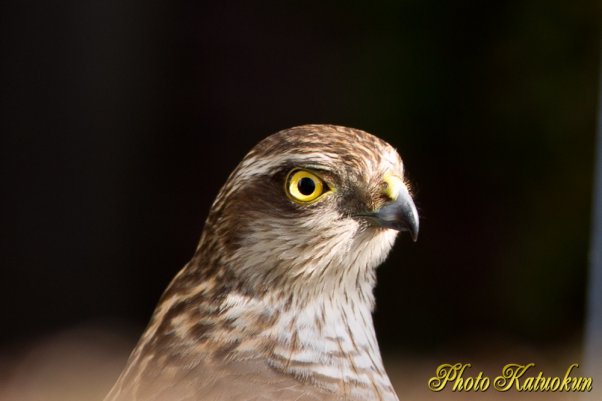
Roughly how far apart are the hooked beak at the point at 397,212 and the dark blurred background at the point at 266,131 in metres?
1.21

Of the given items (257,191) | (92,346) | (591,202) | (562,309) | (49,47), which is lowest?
(562,309)

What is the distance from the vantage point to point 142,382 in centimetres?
184

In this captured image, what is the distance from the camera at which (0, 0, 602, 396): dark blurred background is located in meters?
3.19

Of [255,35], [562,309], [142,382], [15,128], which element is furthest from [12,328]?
[562,309]

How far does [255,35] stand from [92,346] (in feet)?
3.66

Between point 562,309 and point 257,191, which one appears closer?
point 257,191

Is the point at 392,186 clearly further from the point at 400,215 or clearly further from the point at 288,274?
the point at 288,274

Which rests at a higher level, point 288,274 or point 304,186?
point 304,186

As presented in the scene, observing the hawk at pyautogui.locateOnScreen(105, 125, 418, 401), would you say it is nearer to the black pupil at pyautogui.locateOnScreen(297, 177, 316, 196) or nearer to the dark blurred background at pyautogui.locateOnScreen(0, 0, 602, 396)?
the black pupil at pyautogui.locateOnScreen(297, 177, 316, 196)

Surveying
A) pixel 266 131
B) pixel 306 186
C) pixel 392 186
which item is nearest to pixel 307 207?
pixel 306 186

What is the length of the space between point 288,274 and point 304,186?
18 centimetres

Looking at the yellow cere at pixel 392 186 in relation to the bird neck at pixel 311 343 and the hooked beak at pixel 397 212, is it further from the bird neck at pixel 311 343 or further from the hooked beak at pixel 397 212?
the bird neck at pixel 311 343

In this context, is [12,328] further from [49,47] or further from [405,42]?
[405,42]

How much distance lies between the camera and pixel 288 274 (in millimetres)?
1930
